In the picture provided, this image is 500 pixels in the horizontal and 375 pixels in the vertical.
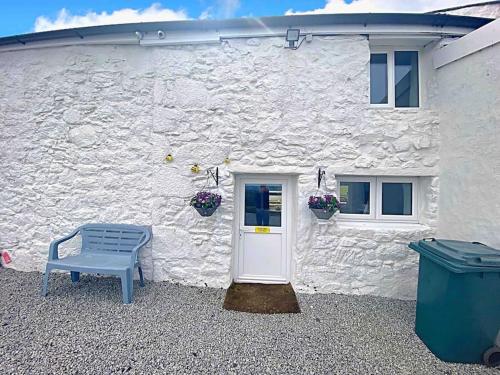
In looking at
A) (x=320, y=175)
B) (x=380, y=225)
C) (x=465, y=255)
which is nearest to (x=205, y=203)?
(x=320, y=175)

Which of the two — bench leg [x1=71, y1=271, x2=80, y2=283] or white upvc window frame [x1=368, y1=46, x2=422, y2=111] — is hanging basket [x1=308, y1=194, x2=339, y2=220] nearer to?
white upvc window frame [x1=368, y1=46, x2=422, y2=111]

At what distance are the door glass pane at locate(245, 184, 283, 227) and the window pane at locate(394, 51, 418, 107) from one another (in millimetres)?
2562

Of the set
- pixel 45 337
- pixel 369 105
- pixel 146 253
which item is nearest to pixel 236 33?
pixel 369 105

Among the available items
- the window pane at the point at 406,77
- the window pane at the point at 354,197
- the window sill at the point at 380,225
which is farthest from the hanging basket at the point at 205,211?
the window pane at the point at 406,77

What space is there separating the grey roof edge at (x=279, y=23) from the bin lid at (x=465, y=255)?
327cm

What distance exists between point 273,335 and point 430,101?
4264mm

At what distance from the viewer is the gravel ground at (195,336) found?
237 centimetres

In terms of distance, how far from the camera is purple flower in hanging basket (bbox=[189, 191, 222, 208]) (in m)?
3.58

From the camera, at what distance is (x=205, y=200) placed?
3580 mm

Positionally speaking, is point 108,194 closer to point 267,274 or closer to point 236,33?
point 267,274

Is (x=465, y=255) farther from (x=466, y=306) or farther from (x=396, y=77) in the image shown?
(x=396, y=77)

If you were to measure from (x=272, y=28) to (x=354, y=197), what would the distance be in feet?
10.1

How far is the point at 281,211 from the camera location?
420 centimetres

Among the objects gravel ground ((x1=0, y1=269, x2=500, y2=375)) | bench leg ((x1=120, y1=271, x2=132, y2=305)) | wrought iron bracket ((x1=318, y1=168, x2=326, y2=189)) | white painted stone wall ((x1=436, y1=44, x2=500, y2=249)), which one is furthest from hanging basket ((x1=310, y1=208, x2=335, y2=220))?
bench leg ((x1=120, y1=271, x2=132, y2=305))
